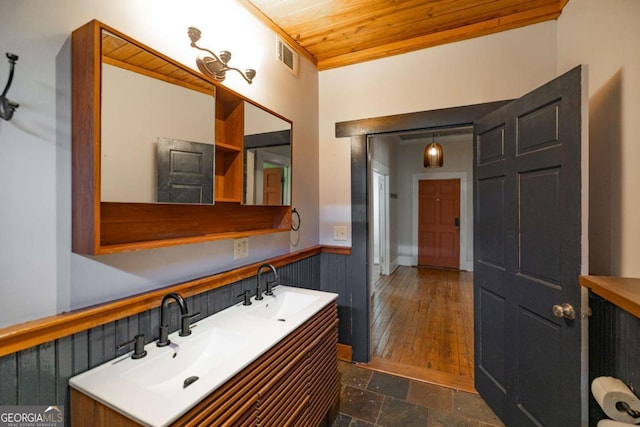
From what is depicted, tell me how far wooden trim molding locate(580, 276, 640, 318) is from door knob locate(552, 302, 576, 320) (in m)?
0.15

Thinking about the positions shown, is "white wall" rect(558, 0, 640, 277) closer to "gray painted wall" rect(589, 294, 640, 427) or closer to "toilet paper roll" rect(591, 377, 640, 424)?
"gray painted wall" rect(589, 294, 640, 427)

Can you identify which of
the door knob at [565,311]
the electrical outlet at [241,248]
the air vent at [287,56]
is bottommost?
the door knob at [565,311]

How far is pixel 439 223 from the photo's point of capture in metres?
6.08

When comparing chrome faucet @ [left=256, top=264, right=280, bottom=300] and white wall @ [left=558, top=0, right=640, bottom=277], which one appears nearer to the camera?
white wall @ [left=558, top=0, right=640, bottom=277]

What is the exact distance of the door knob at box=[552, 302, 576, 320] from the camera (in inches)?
51.3

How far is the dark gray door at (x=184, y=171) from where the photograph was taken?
1214 millimetres

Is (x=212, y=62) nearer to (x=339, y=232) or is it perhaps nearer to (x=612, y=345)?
(x=339, y=232)

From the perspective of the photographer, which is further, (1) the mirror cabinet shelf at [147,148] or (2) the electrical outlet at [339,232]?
(2) the electrical outlet at [339,232]

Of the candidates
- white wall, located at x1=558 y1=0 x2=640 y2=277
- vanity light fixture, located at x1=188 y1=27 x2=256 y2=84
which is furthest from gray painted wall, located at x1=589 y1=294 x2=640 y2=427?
vanity light fixture, located at x1=188 y1=27 x2=256 y2=84

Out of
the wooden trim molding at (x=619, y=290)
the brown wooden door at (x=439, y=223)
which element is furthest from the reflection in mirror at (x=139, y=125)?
the brown wooden door at (x=439, y=223)

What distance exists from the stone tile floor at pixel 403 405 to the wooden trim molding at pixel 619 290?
1.23m

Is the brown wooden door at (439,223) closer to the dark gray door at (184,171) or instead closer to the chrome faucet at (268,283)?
the chrome faucet at (268,283)

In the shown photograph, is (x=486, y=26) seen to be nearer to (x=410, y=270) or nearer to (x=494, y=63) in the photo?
(x=494, y=63)

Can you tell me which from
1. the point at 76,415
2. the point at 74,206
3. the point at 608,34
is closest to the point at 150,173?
the point at 74,206
